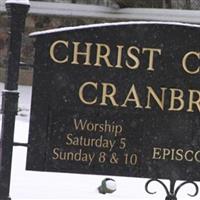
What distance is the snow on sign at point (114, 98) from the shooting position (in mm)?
3904

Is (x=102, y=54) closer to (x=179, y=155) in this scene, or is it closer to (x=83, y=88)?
(x=83, y=88)

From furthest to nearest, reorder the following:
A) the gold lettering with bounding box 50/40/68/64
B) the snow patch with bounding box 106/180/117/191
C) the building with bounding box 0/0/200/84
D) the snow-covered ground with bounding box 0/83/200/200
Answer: the building with bounding box 0/0/200/84
the snow patch with bounding box 106/180/117/191
the snow-covered ground with bounding box 0/83/200/200
the gold lettering with bounding box 50/40/68/64

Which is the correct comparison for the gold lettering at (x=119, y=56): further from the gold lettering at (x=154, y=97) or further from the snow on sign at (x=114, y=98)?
the gold lettering at (x=154, y=97)

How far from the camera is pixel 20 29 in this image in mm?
3922

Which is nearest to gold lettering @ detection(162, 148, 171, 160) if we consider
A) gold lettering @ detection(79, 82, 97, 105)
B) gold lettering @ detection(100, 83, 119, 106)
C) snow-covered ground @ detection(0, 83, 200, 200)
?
gold lettering @ detection(100, 83, 119, 106)

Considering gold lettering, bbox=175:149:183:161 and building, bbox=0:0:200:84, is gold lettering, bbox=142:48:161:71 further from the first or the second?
building, bbox=0:0:200:84

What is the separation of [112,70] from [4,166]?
882mm

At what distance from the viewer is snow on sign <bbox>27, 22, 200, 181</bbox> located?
3.90 meters

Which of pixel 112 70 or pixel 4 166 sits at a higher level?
pixel 112 70

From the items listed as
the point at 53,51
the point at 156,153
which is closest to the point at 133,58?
the point at 53,51

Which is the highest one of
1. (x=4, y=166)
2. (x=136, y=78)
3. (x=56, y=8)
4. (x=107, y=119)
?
(x=56, y=8)

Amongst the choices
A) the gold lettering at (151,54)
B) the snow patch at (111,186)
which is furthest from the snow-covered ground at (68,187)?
the gold lettering at (151,54)

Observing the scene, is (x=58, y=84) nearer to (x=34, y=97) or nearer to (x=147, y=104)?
(x=34, y=97)

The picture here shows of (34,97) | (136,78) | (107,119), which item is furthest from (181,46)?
(34,97)
